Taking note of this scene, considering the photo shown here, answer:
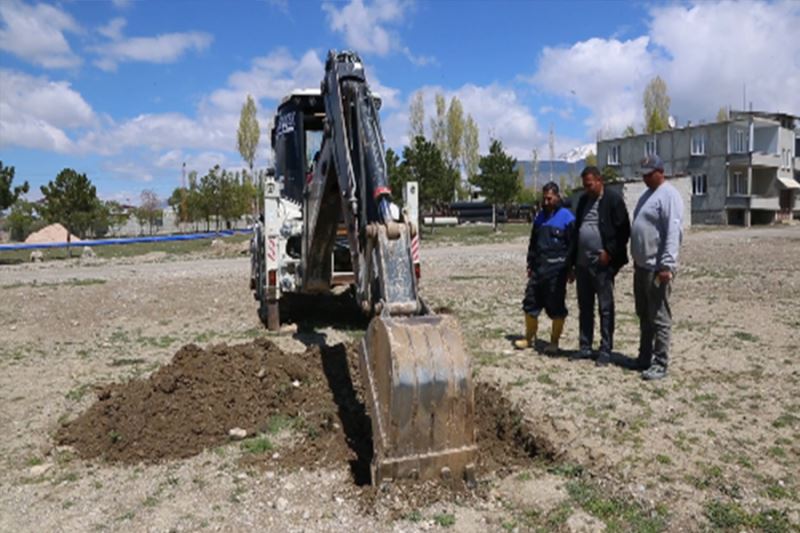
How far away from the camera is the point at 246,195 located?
2041 inches

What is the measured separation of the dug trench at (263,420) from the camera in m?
4.58

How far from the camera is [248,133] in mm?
62781

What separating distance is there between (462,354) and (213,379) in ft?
9.40

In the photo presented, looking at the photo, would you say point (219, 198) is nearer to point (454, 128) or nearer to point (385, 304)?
point (454, 128)

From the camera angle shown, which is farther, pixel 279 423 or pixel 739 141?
pixel 739 141

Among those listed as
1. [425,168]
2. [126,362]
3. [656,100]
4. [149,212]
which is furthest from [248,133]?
[126,362]

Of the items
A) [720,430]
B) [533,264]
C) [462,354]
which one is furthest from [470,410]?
[533,264]

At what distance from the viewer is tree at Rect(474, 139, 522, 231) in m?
40.4

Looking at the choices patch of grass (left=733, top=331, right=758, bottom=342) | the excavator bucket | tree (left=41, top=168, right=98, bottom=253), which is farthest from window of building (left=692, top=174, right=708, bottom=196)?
the excavator bucket

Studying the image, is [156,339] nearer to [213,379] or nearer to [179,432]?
[213,379]

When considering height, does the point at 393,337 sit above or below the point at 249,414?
above

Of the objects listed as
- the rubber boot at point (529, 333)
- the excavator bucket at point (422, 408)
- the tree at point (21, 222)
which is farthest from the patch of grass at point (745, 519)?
the tree at point (21, 222)

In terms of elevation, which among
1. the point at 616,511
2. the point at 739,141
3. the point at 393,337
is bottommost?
the point at 616,511

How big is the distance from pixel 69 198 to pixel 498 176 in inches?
936
